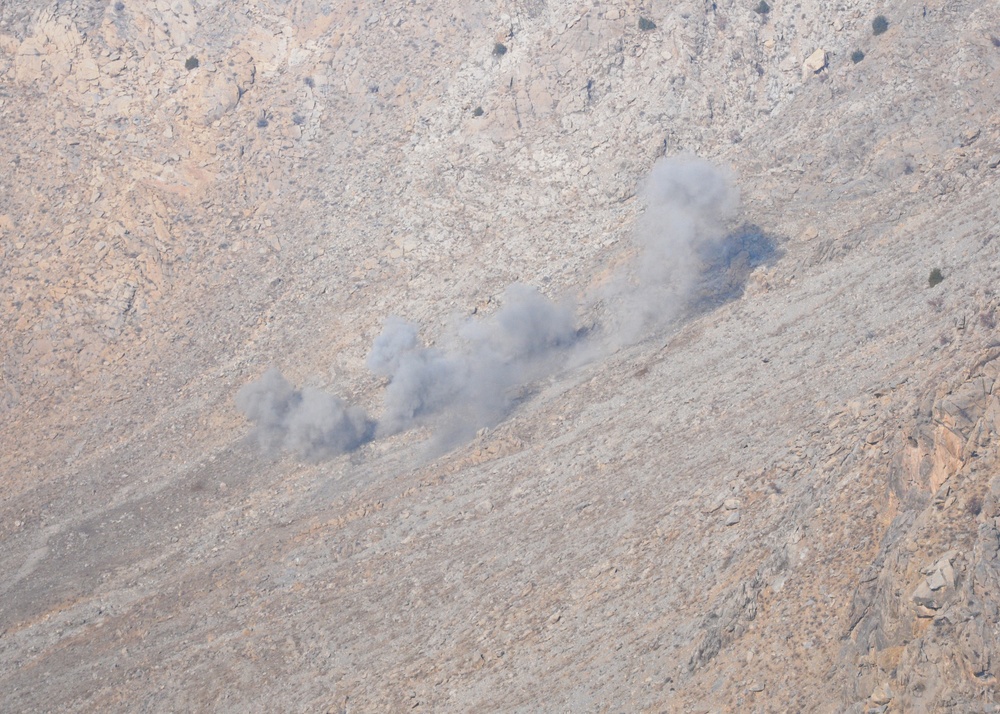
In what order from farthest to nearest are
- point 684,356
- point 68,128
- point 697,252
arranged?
point 68,128
point 697,252
point 684,356

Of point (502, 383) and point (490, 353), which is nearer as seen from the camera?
point (502, 383)

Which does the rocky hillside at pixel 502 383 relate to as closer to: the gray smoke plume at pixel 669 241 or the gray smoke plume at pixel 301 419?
the gray smoke plume at pixel 669 241

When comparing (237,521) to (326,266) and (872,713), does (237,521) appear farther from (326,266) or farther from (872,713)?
(872,713)

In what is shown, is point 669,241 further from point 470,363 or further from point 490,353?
point 470,363

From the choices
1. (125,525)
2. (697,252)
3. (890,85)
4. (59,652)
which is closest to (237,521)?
(125,525)

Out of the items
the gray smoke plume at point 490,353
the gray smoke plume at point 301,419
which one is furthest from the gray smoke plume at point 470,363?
the gray smoke plume at point 301,419

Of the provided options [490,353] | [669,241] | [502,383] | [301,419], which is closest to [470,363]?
[490,353]

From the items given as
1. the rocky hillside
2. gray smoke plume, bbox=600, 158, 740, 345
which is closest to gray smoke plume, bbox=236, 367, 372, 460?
the rocky hillside
